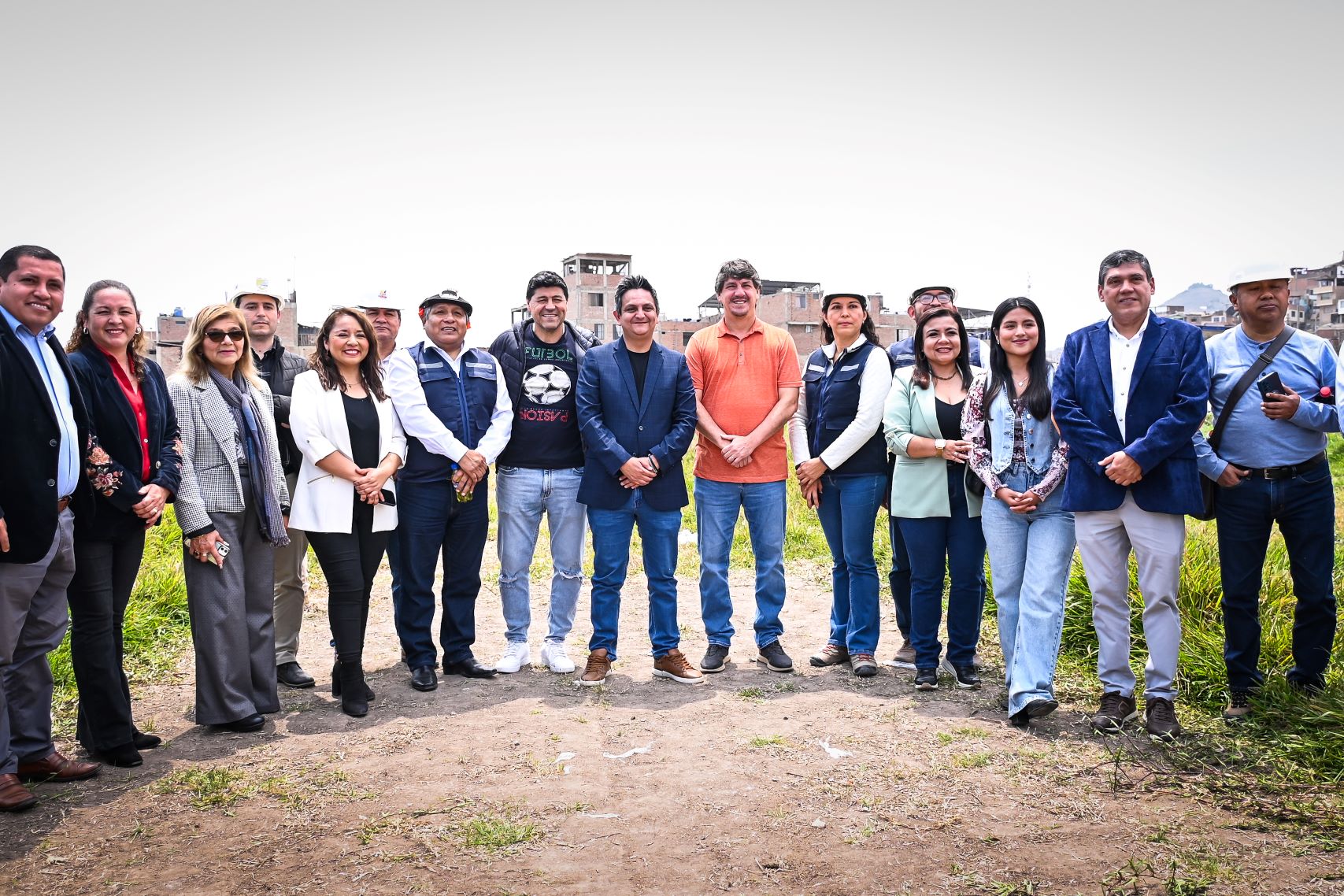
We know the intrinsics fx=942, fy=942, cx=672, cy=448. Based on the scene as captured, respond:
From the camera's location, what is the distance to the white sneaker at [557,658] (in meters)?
5.99

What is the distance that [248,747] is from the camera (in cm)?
469

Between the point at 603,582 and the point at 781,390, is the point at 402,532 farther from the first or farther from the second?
the point at 781,390

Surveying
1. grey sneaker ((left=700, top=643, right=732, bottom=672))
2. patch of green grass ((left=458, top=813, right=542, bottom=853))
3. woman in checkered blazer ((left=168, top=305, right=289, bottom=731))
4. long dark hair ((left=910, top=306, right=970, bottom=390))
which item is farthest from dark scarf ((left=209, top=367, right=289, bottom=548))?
long dark hair ((left=910, top=306, right=970, bottom=390))

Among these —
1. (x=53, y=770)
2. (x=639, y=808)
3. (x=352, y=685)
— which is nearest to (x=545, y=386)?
(x=352, y=685)

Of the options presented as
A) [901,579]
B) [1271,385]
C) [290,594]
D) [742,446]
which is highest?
[1271,385]

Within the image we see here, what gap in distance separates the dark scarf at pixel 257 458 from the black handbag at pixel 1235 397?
4951 mm

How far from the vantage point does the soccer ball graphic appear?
5961mm

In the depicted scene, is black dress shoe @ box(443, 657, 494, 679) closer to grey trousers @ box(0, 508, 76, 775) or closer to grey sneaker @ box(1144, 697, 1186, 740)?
grey trousers @ box(0, 508, 76, 775)

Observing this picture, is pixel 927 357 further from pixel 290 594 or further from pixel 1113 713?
pixel 290 594

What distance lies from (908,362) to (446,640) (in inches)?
138

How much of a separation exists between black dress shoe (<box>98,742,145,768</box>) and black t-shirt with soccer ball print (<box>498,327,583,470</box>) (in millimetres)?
2502

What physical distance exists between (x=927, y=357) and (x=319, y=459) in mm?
3622

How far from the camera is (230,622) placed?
16.1ft

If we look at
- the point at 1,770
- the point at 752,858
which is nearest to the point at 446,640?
the point at 1,770
